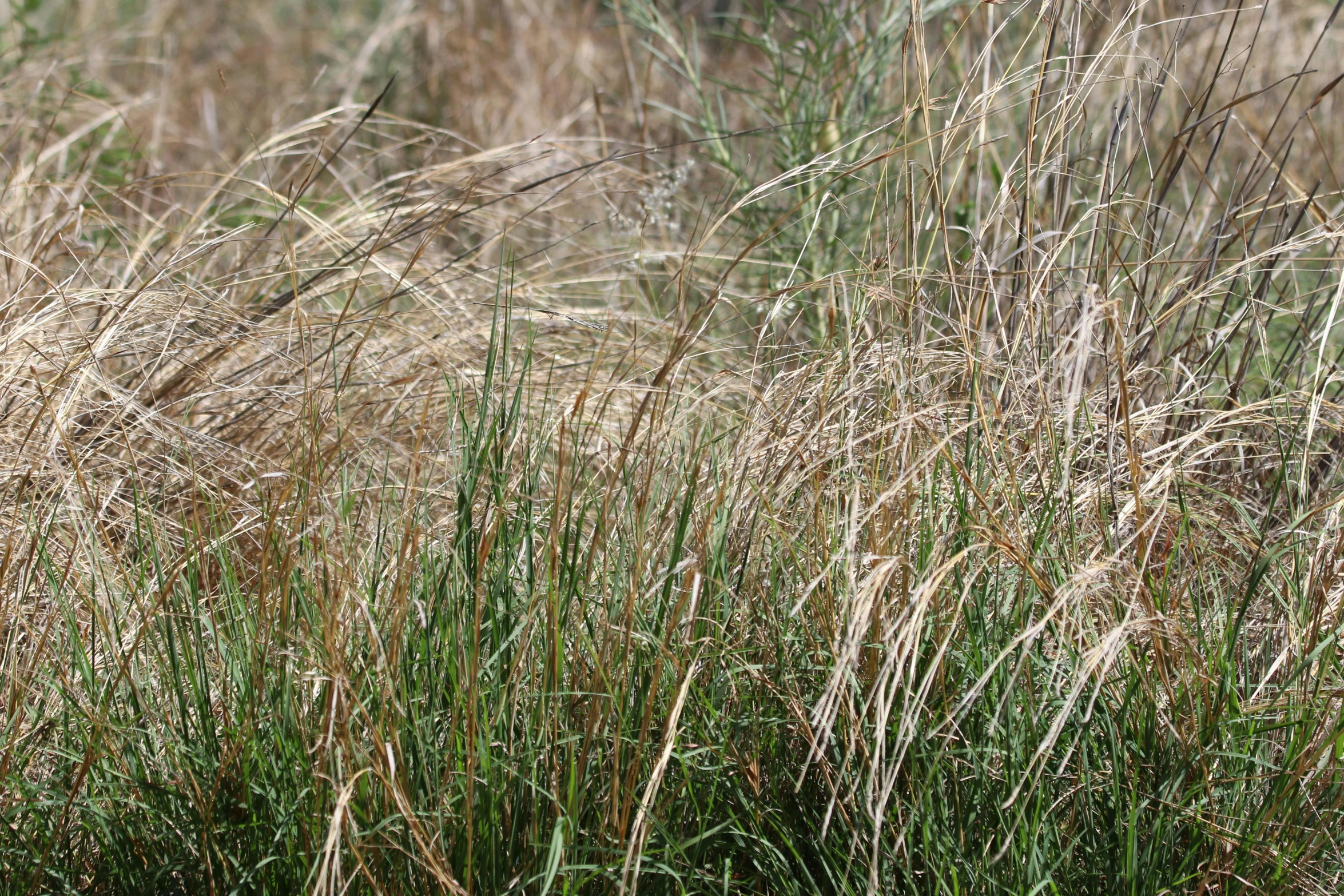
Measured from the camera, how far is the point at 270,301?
224 cm

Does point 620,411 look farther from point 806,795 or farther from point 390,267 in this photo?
point 806,795

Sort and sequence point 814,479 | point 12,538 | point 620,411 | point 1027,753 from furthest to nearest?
point 620,411
point 12,538
point 814,479
point 1027,753

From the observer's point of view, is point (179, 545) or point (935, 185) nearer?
point (935, 185)

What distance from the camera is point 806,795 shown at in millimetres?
1358

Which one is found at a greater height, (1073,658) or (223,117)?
(223,117)

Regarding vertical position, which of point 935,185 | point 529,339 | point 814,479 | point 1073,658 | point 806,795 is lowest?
point 806,795

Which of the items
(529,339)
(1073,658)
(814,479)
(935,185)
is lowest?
(1073,658)

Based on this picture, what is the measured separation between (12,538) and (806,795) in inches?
41.2

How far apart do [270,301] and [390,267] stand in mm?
237

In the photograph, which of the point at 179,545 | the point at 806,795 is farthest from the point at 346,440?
the point at 806,795

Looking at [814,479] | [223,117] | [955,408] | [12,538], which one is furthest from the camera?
[223,117]

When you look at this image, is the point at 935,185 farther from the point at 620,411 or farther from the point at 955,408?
the point at 620,411

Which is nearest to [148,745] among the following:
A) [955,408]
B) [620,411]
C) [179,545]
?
[179,545]

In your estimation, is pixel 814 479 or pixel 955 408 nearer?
pixel 814 479
